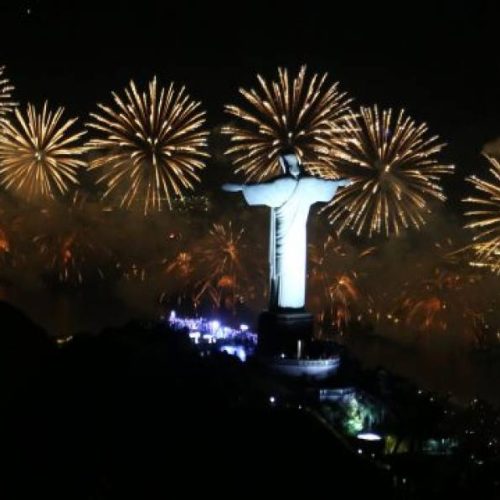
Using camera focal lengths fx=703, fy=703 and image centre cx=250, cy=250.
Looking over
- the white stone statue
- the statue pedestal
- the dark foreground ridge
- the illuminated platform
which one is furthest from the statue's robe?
the dark foreground ridge

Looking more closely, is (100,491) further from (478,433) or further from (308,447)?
(478,433)

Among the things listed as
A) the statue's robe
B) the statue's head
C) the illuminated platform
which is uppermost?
the statue's head

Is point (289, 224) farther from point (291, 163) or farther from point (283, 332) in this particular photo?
point (283, 332)

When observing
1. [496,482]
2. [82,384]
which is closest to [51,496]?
[82,384]

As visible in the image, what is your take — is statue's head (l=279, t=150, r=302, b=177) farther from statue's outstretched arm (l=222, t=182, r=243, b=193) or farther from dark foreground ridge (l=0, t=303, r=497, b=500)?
dark foreground ridge (l=0, t=303, r=497, b=500)

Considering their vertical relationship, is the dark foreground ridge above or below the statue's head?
below

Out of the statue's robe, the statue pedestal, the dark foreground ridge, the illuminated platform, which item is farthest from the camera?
the statue's robe

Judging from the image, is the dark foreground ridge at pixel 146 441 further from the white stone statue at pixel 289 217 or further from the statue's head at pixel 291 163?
the statue's head at pixel 291 163
